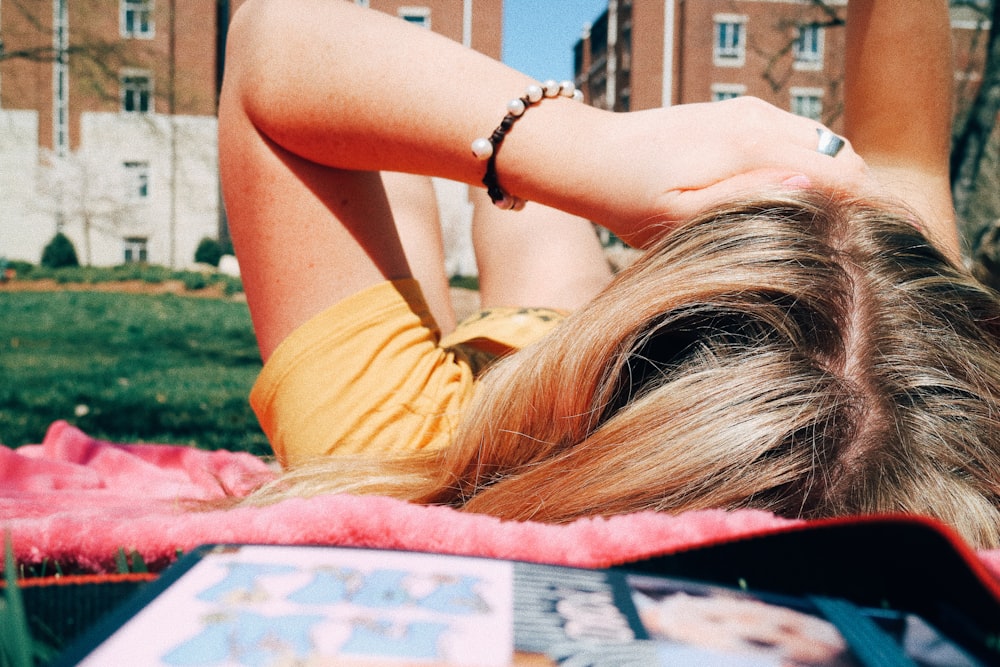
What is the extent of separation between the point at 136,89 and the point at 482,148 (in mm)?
13001

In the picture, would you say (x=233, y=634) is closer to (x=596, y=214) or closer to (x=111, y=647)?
(x=111, y=647)

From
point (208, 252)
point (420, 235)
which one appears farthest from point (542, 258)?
point (208, 252)

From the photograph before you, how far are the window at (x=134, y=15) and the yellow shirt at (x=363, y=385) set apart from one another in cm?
1036

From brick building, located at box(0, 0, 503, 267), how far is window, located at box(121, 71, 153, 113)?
0.03 metres

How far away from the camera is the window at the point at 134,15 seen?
9902 millimetres

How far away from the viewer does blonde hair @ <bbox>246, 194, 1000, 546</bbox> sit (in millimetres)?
866

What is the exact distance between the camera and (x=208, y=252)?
60.4ft

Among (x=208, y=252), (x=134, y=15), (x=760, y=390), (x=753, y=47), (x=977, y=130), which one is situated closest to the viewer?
(x=760, y=390)

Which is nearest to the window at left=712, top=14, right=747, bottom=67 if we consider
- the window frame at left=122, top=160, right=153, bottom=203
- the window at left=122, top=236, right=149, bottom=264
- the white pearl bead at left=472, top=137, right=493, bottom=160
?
the white pearl bead at left=472, top=137, right=493, bottom=160

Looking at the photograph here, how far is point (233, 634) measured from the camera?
0.47 metres

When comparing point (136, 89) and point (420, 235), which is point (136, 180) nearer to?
point (136, 89)

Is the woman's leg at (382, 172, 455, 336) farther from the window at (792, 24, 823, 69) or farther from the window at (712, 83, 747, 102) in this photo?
the window at (792, 24, 823, 69)

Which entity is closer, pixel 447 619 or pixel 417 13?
pixel 447 619

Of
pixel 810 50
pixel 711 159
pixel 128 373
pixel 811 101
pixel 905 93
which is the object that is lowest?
pixel 128 373
